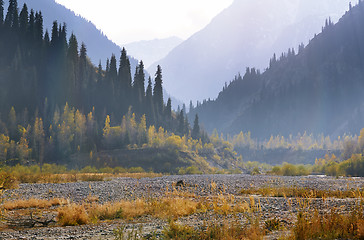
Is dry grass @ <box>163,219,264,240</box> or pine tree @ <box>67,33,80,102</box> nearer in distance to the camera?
dry grass @ <box>163,219,264,240</box>

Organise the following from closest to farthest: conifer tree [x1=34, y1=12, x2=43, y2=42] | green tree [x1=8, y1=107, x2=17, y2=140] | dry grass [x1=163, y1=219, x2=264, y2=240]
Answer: dry grass [x1=163, y1=219, x2=264, y2=240], green tree [x1=8, y1=107, x2=17, y2=140], conifer tree [x1=34, y1=12, x2=43, y2=42]

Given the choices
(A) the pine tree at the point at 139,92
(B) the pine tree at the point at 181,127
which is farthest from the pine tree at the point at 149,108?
(B) the pine tree at the point at 181,127

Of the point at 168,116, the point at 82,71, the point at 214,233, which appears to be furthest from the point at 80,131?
the point at 214,233

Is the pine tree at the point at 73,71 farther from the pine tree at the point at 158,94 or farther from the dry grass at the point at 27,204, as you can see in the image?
the dry grass at the point at 27,204

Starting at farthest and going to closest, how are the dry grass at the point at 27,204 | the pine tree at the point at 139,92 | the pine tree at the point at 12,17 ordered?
1. the pine tree at the point at 139,92
2. the pine tree at the point at 12,17
3. the dry grass at the point at 27,204

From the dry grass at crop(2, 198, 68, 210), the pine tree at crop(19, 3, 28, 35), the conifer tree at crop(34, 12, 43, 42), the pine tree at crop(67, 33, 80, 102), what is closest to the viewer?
the dry grass at crop(2, 198, 68, 210)

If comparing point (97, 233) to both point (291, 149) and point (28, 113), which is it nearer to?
point (28, 113)

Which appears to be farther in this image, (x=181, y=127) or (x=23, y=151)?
(x=181, y=127)

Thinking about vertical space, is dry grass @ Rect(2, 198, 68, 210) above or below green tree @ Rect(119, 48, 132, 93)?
below

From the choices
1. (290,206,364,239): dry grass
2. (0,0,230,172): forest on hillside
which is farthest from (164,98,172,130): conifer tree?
(290,206,364,239): dry grass

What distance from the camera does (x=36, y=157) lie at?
73.8 meters

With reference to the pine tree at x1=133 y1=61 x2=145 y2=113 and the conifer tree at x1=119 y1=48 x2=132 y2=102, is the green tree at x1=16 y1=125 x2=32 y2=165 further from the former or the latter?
the pine tree at x1=133 y1=61 x2=145 y2=113

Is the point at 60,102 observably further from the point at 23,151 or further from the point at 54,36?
the point at 23,151

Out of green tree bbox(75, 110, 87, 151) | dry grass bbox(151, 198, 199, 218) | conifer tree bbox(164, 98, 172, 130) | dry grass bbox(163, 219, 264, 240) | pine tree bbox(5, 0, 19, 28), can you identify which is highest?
pine tree bbox(5, 0, 19, 28)
